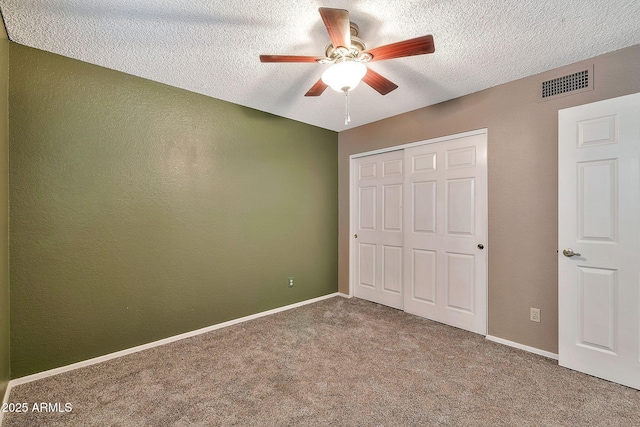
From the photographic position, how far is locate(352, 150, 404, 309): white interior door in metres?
3.72

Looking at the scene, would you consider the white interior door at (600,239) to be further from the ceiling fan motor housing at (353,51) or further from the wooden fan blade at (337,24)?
the wooden fan blade at (337,24)

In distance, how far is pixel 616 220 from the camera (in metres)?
2.10

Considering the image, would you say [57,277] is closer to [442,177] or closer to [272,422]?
[272,422]

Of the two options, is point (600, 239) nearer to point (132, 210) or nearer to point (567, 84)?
point (567, 84)

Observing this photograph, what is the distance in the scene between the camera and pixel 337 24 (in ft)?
5.06

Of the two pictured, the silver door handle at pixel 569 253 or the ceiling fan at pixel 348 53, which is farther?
the silver door handle at pixel 569 253

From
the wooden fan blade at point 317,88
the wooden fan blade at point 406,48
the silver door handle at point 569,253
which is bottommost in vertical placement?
the silver door handle at point 569,253

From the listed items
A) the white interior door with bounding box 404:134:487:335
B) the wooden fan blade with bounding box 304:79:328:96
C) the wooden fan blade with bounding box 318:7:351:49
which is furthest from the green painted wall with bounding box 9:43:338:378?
the wooden fan blade with bounding box 318:7:351:49

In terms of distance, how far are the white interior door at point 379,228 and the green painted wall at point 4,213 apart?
3495 mm

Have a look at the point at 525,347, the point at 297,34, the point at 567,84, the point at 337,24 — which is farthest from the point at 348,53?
the point at 525,347

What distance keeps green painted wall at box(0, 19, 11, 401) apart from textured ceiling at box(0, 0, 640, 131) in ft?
0.84

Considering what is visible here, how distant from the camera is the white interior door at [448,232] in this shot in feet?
9.67

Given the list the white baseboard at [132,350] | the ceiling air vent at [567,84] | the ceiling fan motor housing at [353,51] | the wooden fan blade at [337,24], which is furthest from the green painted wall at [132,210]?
the ceiling air vent at [567,84]

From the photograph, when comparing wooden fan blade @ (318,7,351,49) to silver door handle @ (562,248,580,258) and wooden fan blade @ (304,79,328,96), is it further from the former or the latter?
silver door handle @ (562,248,580,258)
